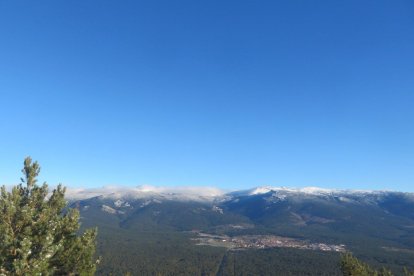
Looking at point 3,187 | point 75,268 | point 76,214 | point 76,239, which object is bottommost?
point 75,268

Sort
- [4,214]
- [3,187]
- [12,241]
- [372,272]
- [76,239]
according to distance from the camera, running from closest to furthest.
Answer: [12,241] < [4,214] < [3,187] < [76,239] < [372,272]

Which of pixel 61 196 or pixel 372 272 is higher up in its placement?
pixel 61 196

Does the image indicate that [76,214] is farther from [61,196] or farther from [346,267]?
[346,267]

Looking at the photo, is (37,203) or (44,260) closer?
(44,260)

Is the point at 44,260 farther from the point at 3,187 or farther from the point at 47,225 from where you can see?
the point at 3,187

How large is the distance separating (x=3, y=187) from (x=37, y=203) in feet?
17.2

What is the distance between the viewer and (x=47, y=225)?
123 ft

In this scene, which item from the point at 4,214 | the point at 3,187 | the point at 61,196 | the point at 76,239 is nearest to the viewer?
the point at 4,214

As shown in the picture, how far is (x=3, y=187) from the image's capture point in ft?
133

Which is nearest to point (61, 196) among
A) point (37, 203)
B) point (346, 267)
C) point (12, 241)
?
point (37, 203)

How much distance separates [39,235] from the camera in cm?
3641

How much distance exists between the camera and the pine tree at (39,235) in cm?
2911

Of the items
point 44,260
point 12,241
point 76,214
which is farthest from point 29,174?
point 44,260

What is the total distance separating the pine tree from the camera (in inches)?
1146
